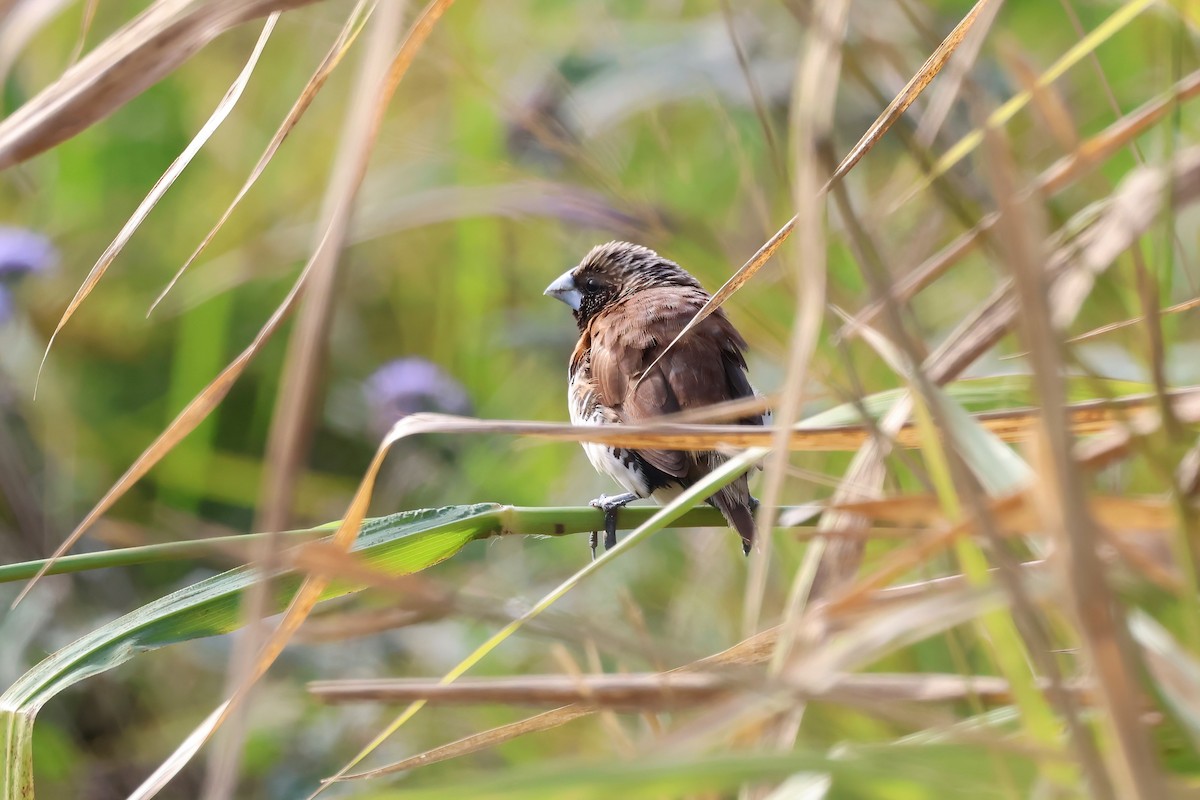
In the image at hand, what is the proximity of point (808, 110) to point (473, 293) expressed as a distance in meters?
3.02

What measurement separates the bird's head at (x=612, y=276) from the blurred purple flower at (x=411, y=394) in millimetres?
461

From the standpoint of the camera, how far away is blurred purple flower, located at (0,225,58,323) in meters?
3.32

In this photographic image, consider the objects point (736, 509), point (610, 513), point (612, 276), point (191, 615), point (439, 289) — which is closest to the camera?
point (191, 615)

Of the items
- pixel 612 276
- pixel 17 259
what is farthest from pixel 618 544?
pixel 17 259

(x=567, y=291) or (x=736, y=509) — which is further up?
(x=567, y=291)

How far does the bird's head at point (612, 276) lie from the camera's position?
311cm

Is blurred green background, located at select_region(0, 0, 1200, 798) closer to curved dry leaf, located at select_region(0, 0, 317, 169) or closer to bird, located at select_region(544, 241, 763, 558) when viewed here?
bird, located at select_region(544, 241, 763, 558)

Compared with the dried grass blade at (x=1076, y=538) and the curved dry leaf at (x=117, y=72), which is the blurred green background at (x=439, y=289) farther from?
the dried grass blade at (x=1076, y=538)

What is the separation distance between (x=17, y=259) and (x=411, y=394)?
1.16 meters

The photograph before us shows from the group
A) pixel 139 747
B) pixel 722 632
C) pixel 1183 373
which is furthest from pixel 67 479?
pixel 1183 373

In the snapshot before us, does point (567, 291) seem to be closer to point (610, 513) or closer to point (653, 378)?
point (653, 378)

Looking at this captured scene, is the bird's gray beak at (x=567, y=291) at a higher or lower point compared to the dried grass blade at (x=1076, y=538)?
higher

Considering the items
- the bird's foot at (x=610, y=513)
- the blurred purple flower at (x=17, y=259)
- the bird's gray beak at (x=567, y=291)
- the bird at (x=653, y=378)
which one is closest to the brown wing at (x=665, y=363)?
the bird at (x=653, y=378)

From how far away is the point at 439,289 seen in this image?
4.53 meters
